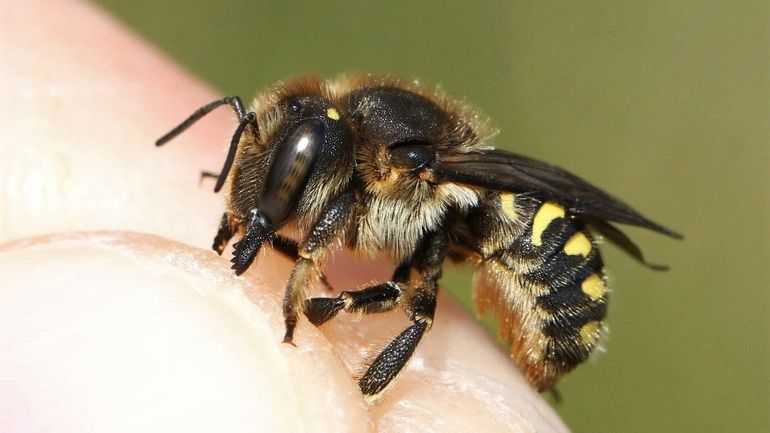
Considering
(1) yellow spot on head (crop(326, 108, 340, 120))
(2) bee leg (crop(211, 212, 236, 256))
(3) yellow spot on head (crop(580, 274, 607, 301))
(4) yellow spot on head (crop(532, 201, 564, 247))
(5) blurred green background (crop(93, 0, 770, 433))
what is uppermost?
(1) yellow spot on head (crop(326, 108, 340, 120))

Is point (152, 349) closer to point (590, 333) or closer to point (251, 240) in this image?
point (251, 240)

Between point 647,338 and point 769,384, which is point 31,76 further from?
point 769,384

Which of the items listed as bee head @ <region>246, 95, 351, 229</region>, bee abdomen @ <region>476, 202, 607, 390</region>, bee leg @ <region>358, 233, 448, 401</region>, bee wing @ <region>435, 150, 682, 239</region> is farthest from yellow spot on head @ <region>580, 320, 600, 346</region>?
bee head @ <region>246, 95, 351, 229</region>

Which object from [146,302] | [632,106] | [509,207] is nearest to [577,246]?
[509,207]

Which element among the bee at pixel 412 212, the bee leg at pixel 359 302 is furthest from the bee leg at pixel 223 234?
the bee leg at pixel 359 302

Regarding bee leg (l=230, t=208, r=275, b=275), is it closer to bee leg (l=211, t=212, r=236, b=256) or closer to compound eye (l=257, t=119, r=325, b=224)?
compound eye (l=257, t=119, r=325, b=224)

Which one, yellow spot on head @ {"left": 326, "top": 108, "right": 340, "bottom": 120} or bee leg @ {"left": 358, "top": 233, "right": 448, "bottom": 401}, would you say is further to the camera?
yellow spot on head @ {"left": 326, "top": 108, "right": 340, "bottom": 120}

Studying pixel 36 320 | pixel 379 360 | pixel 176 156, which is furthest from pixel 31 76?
pixel 379 360

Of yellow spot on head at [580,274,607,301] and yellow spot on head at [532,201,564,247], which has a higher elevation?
yellow spot on head at [532,201,564,247]
